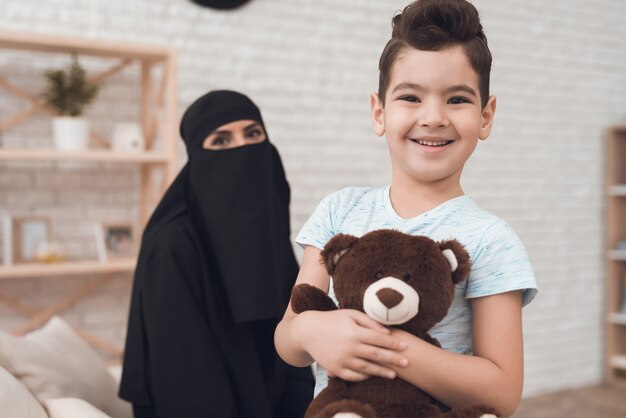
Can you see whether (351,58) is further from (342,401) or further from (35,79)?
(342,401)

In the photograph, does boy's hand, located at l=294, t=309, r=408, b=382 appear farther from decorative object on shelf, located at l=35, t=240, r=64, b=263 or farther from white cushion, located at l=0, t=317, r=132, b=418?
decorative object on shelf, located at l=35, t=240, r=64, b=263

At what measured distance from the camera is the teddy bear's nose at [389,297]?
0.77 metres

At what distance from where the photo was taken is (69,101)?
264 centimetres

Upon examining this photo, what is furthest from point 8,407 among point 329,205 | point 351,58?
point 351,58

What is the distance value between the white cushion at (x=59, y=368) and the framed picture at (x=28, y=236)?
18.8 inches

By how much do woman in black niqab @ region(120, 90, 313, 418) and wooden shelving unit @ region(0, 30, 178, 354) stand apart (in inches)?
20.3

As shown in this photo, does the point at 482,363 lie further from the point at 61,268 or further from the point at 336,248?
the point at 61,268

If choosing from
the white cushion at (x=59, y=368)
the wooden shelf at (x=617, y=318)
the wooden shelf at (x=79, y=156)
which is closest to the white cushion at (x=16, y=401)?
the white cushion at (x=59, y=368)

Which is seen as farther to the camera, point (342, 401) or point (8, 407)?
point (8, 407)

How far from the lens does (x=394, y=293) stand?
0.78 m

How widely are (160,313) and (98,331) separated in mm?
1191

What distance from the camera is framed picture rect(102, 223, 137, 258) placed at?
2.82 metres

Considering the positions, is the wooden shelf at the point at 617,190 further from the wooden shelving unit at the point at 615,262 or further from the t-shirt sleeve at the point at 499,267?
the t-shirt sleeve at the point at 499,267

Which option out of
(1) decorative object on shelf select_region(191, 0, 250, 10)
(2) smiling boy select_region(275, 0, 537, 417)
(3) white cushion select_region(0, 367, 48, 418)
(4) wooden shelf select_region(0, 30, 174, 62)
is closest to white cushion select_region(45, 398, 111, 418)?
(3) white cushion select_region(0, 367, 48, 418)
